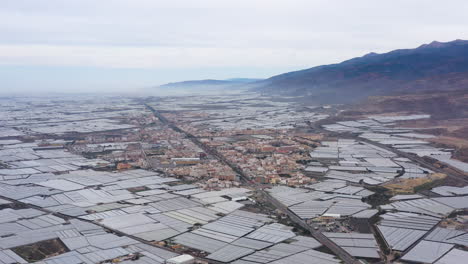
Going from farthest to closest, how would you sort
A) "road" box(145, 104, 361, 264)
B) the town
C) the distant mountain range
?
the distant mountain range
the town
"road" box(145, 104, 361, 264)

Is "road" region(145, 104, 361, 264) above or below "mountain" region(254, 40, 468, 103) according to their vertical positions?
below

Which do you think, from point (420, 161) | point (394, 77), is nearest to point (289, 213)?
point (420, 161)

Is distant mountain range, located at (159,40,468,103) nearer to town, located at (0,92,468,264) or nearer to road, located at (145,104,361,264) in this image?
town, located at (0,92,468,264)

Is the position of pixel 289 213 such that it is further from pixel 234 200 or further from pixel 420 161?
pixel 420 161

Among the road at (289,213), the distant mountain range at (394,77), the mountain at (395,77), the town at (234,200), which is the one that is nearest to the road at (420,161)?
the town at (234,200)

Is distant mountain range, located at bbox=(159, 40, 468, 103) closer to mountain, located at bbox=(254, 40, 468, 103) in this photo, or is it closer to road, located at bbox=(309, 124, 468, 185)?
mountain, located at bbox=(254, 40, 468, 103)

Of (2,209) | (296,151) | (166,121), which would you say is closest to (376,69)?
(166,121)

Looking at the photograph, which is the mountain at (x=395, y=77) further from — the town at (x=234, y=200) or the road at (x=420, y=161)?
the town at (x=234, y=200)

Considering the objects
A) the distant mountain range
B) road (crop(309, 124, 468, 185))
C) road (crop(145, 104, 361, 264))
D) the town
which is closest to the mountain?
the distant mountain range

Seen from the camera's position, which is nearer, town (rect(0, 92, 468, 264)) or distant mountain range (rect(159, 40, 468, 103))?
town (rect(0, 92, 468, 264))

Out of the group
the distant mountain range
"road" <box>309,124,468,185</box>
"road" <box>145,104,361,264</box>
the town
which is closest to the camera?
"road" <box>145,104,361,264</box>
